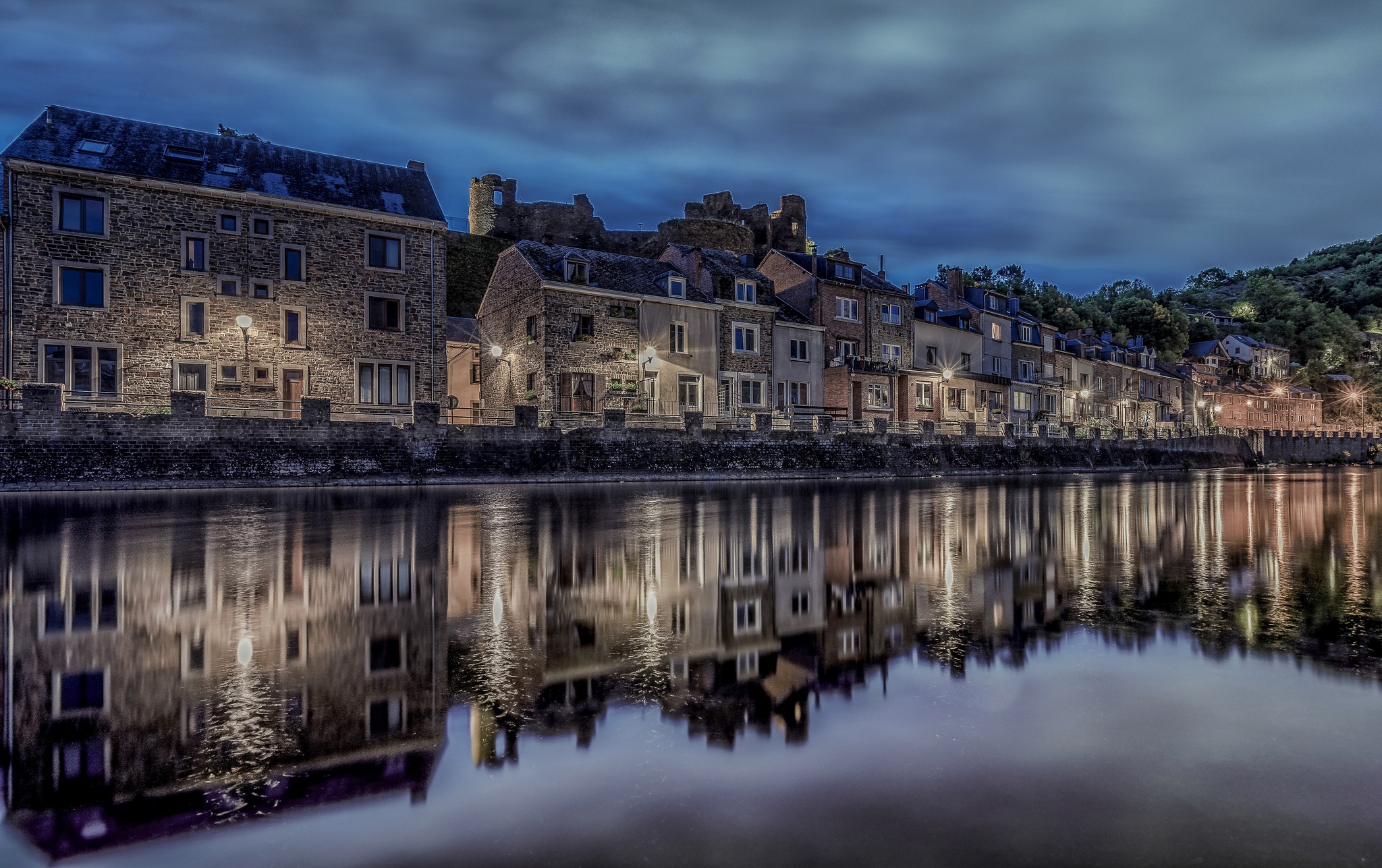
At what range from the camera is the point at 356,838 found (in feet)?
8.54

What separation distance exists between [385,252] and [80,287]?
10.4m

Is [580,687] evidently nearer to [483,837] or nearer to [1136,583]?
[483,837]

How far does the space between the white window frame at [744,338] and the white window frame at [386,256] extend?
55.0 feet

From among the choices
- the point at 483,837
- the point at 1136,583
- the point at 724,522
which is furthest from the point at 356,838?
the point at 724,522

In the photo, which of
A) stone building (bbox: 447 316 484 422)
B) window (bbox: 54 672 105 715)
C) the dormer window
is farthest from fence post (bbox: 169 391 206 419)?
stone building (bbox: 447 316 484 422)

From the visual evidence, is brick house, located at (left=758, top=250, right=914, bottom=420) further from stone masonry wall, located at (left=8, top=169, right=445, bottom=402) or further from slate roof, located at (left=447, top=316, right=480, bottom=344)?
stone masonry wall, located at (left=8, top=169, right=445, bottom=402)

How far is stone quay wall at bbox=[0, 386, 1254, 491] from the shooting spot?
67.8 ft

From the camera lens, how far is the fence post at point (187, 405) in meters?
22.0

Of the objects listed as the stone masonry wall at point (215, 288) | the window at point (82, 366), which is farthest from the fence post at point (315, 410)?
the window at point (82, 366)

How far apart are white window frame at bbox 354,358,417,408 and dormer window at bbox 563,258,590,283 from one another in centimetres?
844

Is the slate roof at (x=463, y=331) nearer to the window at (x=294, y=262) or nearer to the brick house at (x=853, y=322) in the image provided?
the window at (x=294, y=262)

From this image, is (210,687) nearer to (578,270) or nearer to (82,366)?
(82,366)

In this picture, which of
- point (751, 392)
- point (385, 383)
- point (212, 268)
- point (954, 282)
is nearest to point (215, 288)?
point (212, 268)

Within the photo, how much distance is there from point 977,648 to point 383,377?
3224 cm
